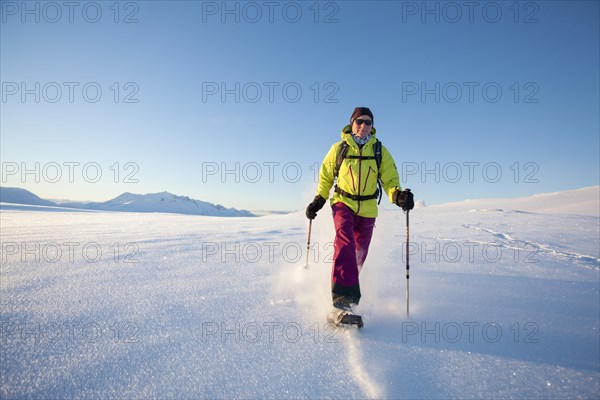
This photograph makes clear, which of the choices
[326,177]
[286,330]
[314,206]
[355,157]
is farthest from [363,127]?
[286,330]

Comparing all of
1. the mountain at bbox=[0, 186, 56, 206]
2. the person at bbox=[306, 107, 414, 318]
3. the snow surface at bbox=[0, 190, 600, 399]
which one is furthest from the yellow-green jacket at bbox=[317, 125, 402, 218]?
the mountain at bbox=[0, 186, 56, 206]

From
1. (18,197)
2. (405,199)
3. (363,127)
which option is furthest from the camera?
(18,197)

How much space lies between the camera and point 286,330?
2.00m

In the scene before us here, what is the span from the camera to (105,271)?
127 inches

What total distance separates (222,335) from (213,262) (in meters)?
2.17

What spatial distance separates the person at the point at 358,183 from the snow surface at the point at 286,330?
0.77 m

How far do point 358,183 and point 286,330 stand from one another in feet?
5.44

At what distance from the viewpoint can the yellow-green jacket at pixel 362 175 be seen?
9.46ft

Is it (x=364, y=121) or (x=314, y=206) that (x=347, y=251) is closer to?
(x=314, y=206)

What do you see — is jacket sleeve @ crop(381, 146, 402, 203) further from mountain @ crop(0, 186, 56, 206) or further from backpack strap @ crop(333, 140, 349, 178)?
mountain @ crop(0, 186, 56, 206)

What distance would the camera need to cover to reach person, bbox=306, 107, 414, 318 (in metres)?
2.85

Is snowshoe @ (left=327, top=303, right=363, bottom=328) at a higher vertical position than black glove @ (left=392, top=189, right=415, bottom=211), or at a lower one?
lower

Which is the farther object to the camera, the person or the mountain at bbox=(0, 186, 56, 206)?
the mountain at bbox=(0, 186, 56, 206)

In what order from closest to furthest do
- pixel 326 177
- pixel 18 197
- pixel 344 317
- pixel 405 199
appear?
pixel 344 317 → pixel 405 199 → pixel 326 177 → pixel 18 197
